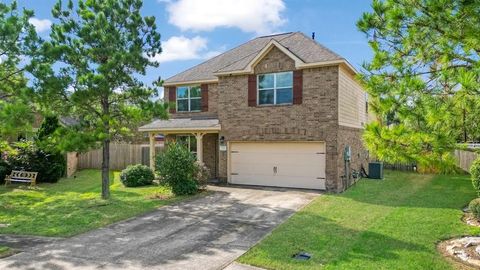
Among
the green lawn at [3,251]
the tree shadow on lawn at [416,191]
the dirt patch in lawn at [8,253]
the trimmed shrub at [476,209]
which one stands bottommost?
the dirt patch in lawn at [8,253]

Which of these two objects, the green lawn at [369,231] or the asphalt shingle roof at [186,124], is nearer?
the green lawn at [369,231]

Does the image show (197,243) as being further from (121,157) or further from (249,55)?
(121,157)

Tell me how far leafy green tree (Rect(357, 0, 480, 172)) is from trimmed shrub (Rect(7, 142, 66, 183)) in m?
17.8

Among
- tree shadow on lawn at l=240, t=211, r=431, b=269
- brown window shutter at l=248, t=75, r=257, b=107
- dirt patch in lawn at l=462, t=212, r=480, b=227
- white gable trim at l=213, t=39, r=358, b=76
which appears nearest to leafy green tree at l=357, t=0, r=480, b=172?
tree shadow on lawn at l=240, t=211, r=431, b=269

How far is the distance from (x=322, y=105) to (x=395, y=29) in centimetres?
874

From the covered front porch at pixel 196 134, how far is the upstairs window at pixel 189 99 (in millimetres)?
737

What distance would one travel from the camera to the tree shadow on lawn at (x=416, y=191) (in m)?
12.4

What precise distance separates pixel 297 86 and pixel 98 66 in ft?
26.1

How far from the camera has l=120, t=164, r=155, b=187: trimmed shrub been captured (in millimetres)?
17203

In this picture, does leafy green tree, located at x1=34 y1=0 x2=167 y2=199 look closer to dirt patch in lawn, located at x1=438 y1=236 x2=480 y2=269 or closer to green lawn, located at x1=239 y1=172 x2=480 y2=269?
green lawn, located at x1=239 y1=172 x2=480 y2=269

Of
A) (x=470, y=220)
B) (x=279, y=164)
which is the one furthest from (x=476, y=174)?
(x=279, y=164)

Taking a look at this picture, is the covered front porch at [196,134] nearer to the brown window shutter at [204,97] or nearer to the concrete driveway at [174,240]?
the brown window shutter at [204,97]

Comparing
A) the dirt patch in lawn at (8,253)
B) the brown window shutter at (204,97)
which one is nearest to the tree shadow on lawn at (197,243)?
the dirt patch in lawn at (8,253)

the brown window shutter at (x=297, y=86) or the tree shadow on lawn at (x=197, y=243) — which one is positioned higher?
the brown window shutter at (x=297, y=86)
